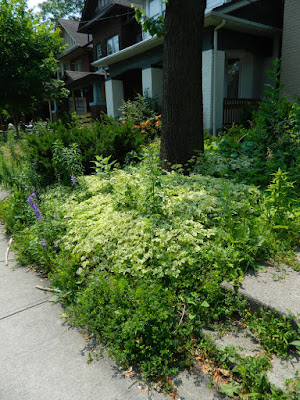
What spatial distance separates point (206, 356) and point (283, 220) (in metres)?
1.57

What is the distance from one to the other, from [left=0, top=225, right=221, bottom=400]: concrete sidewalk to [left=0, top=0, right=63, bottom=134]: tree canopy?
12.1 metres

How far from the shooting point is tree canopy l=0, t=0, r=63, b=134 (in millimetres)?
12047

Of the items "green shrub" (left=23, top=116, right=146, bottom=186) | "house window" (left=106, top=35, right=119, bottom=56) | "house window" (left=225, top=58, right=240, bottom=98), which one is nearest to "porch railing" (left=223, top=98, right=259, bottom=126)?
"house window" (left=225, top=58, right=240, bottom=98)

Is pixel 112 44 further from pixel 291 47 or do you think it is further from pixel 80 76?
pixel 291 47

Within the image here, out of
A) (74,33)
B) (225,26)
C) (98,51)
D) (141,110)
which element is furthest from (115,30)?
(225,26)

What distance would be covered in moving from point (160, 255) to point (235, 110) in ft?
32.1

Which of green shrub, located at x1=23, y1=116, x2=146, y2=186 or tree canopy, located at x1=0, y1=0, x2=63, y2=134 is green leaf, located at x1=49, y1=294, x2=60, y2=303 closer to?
green shrub, located at x1=23, y1=116, x2=146, y2=186

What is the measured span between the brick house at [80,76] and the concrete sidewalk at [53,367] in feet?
57.9

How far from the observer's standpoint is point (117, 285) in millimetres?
2424

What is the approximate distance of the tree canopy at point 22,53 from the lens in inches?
474

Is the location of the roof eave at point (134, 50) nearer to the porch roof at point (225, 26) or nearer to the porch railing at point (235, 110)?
the porch roof at point (225, 26)

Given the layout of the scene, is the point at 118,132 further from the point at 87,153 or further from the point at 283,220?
the point at 283,220

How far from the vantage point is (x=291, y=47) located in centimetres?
1080

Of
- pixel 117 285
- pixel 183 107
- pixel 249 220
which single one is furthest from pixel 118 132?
pixel 117 285
